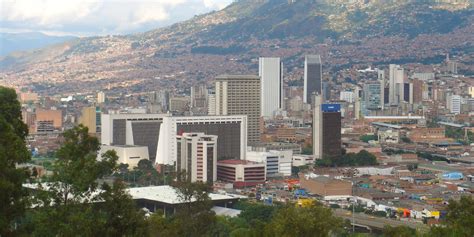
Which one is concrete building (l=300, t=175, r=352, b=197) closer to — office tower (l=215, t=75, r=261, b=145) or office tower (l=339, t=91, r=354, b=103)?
office tower (l=215, t=75, r=261, b=145)

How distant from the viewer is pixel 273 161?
134 ft

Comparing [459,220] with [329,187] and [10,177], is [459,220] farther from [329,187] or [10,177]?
[329,187]

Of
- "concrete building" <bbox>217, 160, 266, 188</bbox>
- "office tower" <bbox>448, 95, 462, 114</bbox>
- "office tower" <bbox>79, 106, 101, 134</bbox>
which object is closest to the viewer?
"concrete building" <bbox>217, 160, 266, 188</bbox>

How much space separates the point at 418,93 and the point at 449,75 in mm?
10061

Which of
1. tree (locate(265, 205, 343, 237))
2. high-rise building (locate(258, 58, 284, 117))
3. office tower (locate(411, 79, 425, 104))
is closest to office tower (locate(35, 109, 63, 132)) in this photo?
high-rise building (locate(258, 58, 284, 117))

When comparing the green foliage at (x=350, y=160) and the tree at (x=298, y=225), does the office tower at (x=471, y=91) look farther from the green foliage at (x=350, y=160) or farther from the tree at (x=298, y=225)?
the tree at (x=298, y=225)

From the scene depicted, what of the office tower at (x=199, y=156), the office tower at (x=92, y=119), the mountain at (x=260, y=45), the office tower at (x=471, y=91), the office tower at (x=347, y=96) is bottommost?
the office tower at (x=199, y=156)

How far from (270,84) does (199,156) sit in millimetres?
35102

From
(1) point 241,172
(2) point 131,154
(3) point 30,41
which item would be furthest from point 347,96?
(3) point 30,41

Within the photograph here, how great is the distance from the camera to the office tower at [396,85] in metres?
75.7

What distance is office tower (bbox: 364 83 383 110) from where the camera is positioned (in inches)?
2955

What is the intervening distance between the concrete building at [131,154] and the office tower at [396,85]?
36026 mm

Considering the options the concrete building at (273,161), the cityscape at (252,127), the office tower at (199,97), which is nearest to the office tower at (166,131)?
the cityscape at (252,127)

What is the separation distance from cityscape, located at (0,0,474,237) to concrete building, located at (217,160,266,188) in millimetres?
Answer: 52
